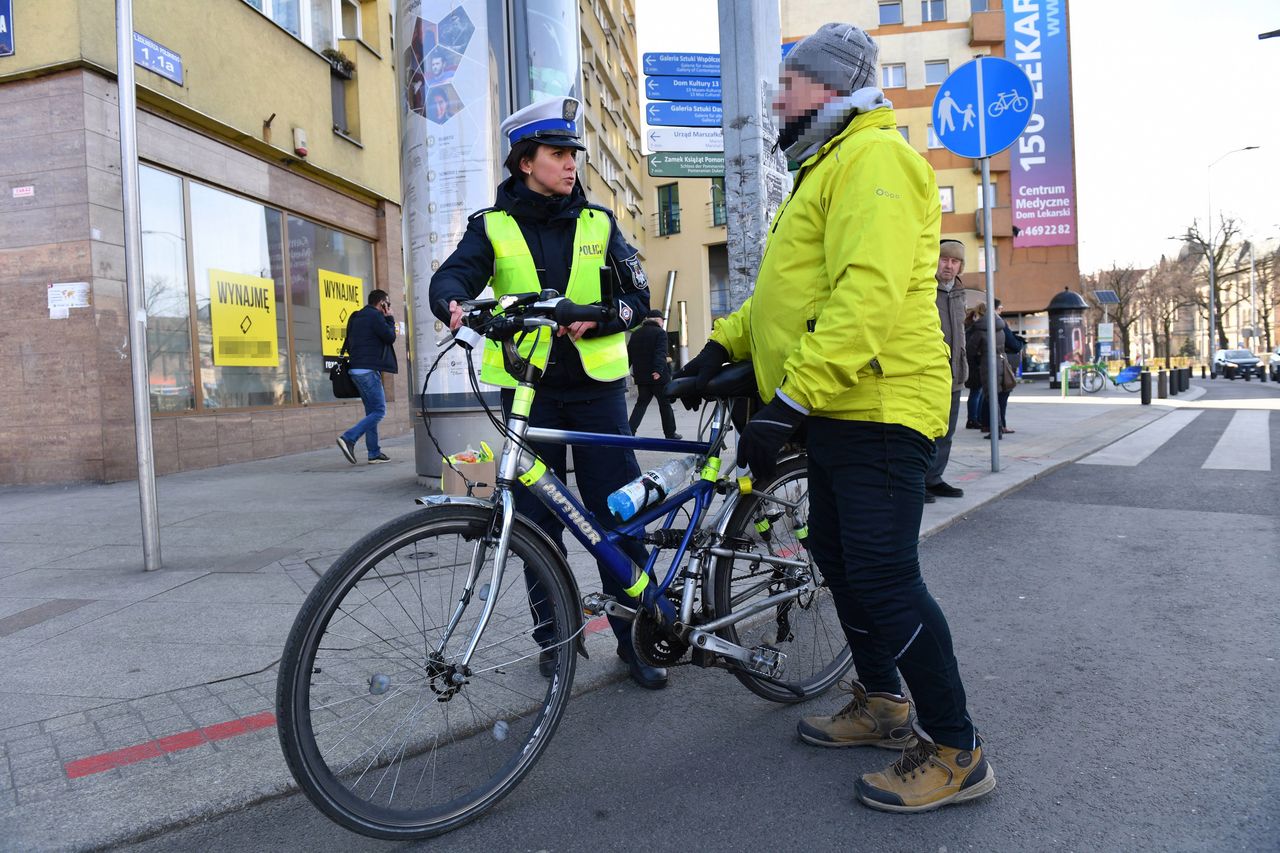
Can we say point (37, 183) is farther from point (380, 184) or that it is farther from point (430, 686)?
point (430, 686)

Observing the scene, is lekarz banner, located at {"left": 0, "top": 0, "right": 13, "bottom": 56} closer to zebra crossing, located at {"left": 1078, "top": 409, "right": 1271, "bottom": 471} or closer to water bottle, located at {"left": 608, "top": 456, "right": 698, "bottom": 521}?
water bottle, located at {"left": 608, "top": 456, "right": 698, "bottom": 521}

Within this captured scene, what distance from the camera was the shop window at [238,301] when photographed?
1002 centimetres

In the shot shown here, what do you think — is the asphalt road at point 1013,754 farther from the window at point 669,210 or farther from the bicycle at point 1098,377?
the window at point 669,210

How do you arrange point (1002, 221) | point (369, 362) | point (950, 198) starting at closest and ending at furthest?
point (369, 362) → point (1002, 221) → point (950, 198)

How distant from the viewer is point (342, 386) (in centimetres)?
963

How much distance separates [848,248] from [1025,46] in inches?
1576

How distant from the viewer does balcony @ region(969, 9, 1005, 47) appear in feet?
122

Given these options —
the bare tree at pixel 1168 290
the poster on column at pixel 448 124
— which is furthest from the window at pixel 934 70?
the poster on column at pixel 448 124

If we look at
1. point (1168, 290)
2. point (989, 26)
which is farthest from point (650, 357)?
point (1168, 290)

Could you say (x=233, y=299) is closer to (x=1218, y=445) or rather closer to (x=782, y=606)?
(x=782, y=606)

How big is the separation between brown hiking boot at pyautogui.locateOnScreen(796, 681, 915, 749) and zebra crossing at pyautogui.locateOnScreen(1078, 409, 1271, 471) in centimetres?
711

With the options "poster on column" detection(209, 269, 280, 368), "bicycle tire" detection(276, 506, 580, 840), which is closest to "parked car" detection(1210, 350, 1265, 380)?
"poster on column" detection(209, 269, 280, 368)

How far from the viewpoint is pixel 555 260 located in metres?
3.03

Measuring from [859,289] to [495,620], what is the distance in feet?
4.16
